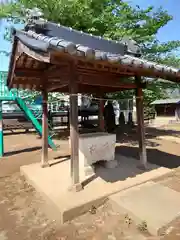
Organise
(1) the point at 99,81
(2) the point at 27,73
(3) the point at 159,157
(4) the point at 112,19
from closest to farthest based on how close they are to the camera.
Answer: (1) the point at 99,81 → (2) the point at 27,73 → (3) the point at 159,157 → (4) the point at 112,19

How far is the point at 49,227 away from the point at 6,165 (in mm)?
3732

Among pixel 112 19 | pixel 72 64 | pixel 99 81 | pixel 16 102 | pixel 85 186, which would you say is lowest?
pixel 85 186

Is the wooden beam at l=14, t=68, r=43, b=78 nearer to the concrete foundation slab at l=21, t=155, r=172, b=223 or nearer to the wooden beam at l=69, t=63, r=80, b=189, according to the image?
the wooden beam at l=69, t=63, r=80, b=189

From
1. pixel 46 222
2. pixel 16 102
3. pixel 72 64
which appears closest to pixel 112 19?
pixel 16 102

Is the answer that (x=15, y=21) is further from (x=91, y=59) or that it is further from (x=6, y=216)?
(x=6, y=216)

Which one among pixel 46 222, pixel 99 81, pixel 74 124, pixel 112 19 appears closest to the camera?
pixel 46 222

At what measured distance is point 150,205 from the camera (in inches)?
124

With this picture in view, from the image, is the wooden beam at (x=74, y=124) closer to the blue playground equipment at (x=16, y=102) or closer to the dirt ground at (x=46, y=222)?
the dirt ground at (x=46, y=222)

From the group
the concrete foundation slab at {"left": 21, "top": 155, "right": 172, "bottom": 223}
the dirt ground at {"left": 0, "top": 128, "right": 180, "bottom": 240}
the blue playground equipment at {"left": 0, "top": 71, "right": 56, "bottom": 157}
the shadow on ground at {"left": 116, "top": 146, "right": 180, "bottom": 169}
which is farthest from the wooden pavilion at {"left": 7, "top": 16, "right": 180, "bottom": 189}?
the blue playground equipment at {"left": 0, "top": 71, "right": 56, "bottom": 157}

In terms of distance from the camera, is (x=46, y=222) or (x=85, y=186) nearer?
(x=46, y=222)

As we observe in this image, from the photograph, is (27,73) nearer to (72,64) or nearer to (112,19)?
(72,64)

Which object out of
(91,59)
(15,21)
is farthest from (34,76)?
(15,21)

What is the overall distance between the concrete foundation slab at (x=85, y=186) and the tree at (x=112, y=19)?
532cm

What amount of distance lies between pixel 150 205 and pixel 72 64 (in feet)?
9.14
